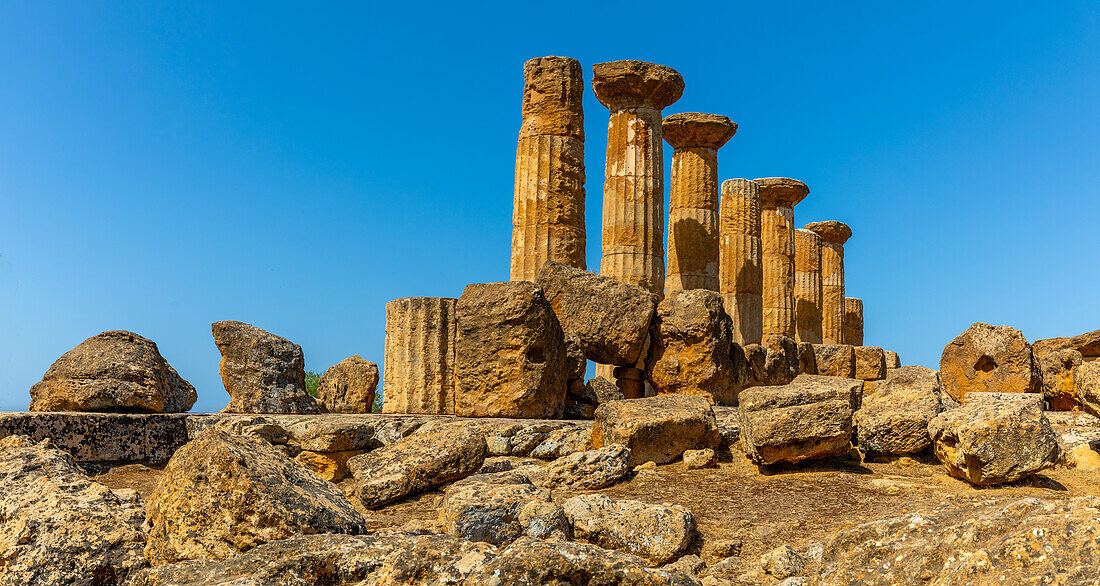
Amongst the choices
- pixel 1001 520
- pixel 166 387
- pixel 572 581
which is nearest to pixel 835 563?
pixel 1001 520

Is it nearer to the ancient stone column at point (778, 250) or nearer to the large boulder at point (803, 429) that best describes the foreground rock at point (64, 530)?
the large boulder at point (803, 429)

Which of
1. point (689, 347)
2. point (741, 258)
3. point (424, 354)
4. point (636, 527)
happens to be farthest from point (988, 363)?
point (636, 527)

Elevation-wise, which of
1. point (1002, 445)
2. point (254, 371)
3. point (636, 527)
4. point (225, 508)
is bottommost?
point (636, 527)

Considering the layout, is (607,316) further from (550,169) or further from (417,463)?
(550,169)

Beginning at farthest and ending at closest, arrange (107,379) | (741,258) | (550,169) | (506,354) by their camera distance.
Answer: (741,258), (550,169), (506,354), (107,379)

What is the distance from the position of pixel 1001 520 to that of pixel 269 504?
135 inches

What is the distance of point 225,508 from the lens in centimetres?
468

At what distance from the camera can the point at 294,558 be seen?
4.16 m

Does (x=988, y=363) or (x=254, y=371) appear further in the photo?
(x=988, y=363)

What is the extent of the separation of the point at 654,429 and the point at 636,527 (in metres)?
2.30

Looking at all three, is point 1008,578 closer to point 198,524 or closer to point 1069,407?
point 198,524

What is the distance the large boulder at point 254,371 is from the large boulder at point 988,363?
8.39 meters

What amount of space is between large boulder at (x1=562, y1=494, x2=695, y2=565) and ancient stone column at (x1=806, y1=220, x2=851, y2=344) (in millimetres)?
21554

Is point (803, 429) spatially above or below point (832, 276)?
below
